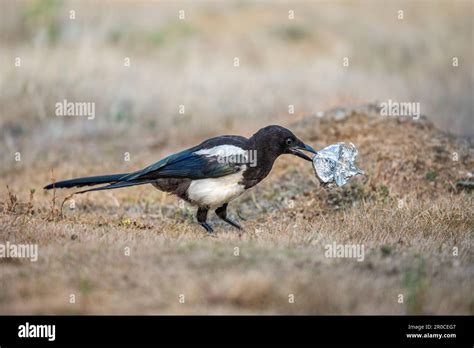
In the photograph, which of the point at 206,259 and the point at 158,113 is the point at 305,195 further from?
the point at 158,113

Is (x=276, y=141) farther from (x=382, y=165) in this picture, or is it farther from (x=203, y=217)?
(x=382, y=165)

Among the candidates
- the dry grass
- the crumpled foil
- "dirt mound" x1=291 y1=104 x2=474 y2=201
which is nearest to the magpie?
the crumpled foil

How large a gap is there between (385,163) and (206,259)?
13.4 feet

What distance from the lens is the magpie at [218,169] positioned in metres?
6.79

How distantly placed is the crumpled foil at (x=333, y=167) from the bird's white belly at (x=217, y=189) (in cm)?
83

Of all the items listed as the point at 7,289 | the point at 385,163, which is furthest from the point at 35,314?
the point at 385,163

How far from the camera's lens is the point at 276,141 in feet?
22.6

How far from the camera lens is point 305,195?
28.2 feet

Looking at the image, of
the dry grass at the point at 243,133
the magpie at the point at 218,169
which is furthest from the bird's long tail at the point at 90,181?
the dry grass at the point at 243,133

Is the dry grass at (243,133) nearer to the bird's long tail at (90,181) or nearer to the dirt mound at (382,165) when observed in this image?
the dirt mound at (382,165)

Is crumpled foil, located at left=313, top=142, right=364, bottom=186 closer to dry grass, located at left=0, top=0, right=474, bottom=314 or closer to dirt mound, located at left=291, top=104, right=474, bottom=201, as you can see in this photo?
dry grass, located at left=0, top=0, right=474, bottom=314

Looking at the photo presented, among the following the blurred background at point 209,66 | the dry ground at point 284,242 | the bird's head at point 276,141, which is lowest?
the dry ground at point 284,242

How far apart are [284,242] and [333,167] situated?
1.24 meters

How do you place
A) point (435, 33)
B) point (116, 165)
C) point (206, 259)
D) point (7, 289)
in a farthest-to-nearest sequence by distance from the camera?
point (435, 33), point (116, 165), point (206, 259), point (7, 289)
